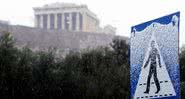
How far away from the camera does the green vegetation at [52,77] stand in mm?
27500

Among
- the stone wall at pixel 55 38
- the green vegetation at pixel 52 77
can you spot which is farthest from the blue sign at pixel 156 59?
the stone wall at pixel 55 38

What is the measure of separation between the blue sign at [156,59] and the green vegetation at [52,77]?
1584cm

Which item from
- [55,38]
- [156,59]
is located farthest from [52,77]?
[55,38]

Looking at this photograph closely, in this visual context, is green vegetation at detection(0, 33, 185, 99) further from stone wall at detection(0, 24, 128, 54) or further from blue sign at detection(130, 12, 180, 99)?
stone wall at detection(0, 24, 128, 54)

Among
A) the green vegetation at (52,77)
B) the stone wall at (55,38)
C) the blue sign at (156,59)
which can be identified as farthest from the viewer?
the stone wall at (55,38)

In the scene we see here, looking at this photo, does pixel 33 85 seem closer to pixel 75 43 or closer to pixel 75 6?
pixel 75 43

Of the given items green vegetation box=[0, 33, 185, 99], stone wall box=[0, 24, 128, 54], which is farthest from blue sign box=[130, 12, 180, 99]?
stone wall box=[0, 24, 128, 54]

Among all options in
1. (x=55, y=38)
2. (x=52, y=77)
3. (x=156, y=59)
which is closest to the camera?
(x=156, y=59)

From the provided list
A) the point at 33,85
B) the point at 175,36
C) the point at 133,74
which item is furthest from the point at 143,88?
the point at 33,85

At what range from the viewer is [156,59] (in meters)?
10.6

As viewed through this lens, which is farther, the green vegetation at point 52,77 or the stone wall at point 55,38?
the stone wall at point 55,38

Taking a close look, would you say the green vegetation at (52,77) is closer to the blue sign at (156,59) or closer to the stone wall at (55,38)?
the blue sign at (156,59)

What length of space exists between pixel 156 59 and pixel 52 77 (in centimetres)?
1827

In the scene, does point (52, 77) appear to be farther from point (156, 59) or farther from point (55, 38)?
point (55, 38)
